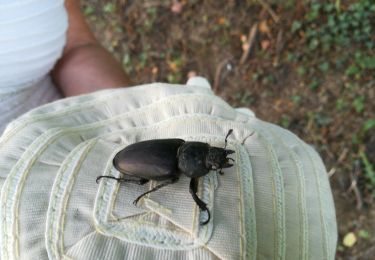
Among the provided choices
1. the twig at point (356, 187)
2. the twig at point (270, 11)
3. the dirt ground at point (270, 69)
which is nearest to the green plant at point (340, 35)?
the dirt ground at point (270, 69)

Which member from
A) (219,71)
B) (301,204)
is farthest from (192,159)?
(219,71)

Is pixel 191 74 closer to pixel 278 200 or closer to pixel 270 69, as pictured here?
pixel 270 69

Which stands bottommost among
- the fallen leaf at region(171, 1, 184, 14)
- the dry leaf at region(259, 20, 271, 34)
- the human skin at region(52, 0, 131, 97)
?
the dry leaf at region(259, 20, 271, 34)

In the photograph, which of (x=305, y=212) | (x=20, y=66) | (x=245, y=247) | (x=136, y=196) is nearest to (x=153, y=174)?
(x=136, y=196)

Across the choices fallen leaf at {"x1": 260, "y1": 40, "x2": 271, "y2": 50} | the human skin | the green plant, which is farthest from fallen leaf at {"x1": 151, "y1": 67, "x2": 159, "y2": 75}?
the human skin

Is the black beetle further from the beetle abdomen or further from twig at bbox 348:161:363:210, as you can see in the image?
twig at bbox 348:161:363:210

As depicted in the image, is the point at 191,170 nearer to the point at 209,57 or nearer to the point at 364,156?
the point at 364,156
